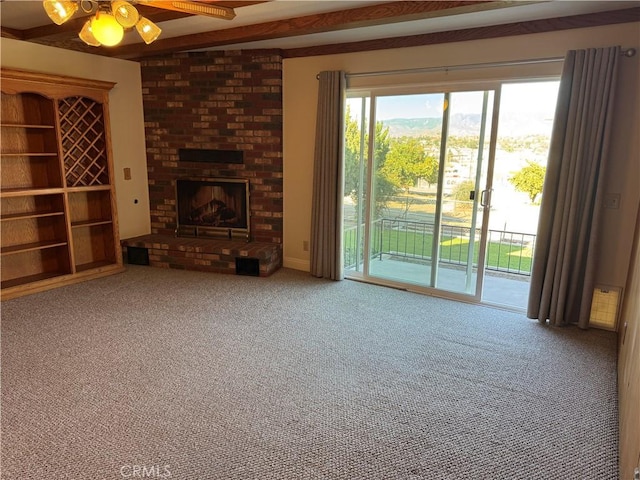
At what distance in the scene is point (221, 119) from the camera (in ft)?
16.1

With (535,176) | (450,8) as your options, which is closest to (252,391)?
(450,8)

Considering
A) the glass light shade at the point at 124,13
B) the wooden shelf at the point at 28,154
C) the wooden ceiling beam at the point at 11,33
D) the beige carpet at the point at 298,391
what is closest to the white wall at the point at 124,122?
the wooden ceiling beam at the point at 11,33

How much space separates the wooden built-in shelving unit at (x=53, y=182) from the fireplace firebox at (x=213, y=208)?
0.88 m

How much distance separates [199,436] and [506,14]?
12.0ft

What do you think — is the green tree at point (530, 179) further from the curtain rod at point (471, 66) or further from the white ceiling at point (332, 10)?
the white ceiling at point (332, 10)

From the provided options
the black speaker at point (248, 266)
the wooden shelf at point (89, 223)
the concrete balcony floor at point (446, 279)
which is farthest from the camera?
the black speaker at point (248, 266)

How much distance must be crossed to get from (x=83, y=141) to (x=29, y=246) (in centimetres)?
128

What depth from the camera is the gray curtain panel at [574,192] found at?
307 cm

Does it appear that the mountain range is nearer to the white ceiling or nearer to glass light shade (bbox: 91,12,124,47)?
the white ceiling

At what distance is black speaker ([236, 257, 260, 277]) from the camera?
465cm

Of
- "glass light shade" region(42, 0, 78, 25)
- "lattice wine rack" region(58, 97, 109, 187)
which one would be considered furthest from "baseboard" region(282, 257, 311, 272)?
"glass light shade" region(42, 0, 78, 25)

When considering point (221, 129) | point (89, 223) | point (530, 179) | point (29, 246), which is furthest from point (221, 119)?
point (530, 179)

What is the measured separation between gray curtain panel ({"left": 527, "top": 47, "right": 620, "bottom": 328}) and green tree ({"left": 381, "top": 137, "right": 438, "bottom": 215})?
110cm

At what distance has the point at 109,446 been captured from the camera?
200 cm
